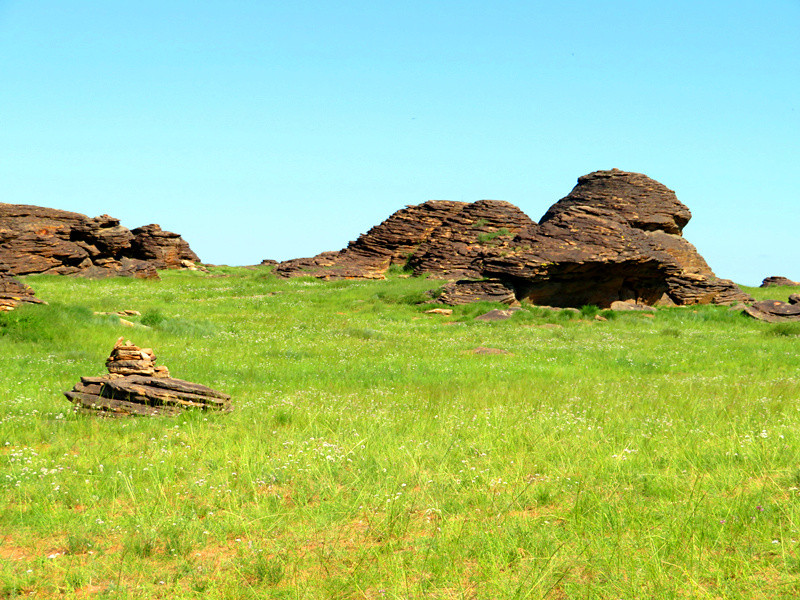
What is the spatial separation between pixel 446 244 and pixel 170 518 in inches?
1939

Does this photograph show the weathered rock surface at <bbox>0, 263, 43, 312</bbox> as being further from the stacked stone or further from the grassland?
the stacked stone

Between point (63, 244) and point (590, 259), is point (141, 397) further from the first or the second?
point (63, 244)

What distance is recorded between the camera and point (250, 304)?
112 ft

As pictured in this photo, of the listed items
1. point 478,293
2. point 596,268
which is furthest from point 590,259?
point 478,293

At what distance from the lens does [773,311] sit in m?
31.6

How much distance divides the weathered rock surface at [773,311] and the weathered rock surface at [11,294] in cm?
3176

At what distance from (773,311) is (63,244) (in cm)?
4617

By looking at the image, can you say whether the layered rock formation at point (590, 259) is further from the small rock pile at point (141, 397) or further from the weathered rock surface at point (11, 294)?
the small rock pile at point (141, 397)

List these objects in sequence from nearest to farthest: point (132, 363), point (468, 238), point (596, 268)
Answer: point (132, 363), point (596, 268), point (468, 238)

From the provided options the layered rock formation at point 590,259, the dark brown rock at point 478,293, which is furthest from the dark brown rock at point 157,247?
the dark brown rock at point 478,293

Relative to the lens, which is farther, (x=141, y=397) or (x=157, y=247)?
(x=157, y=247)

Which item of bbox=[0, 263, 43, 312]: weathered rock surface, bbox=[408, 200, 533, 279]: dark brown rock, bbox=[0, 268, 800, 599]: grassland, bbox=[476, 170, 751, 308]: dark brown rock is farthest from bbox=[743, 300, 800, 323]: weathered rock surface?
bbox=[0, 263, 43, 312]: weathered rock surface

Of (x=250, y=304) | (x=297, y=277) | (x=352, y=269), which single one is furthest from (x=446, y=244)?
(x=250, y=304)

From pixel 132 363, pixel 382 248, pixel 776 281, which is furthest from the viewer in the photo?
pixel 776 281
